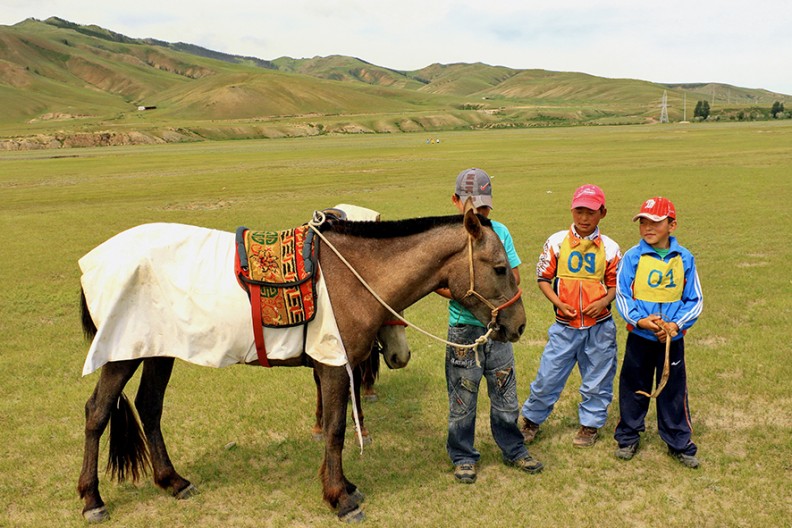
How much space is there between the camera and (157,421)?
4.70 meters

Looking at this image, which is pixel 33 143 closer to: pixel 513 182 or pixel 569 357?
pixel 513 182

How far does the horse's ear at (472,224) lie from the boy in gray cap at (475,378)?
0.42 metres

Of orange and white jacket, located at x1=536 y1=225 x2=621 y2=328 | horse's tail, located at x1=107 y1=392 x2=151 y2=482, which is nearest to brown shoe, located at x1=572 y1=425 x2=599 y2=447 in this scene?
orange and white jacket, located at x1=536 y1=225 x2=621 y2=328

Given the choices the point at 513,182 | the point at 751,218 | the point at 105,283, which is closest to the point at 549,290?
the point at 105,283

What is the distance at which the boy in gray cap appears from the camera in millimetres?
4363

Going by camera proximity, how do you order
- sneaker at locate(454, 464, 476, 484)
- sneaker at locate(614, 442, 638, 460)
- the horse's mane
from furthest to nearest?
1. sneaker at locate(614, 442, 638, 460)
2. sneaker at locate(454, 464, 476, 484)
3. the horse's mane

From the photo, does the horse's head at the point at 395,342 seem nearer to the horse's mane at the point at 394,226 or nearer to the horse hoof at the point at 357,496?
the horse's mane at the point at 394,226

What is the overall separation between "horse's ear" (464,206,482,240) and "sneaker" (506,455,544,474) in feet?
6.89

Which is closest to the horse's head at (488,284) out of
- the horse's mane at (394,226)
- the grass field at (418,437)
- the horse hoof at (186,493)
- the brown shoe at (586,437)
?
the horse's mane at (394,226)

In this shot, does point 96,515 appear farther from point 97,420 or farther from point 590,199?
point 590,199

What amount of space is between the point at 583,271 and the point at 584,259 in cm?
11

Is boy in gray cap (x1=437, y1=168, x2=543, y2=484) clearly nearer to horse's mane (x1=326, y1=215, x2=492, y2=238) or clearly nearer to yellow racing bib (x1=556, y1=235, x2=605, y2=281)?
horse's mane (x1=326, y1=215, x2=492, y2=238)

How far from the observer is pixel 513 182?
82.6ft

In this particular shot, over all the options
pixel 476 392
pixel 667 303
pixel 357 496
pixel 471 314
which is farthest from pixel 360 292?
pixel 667 303
